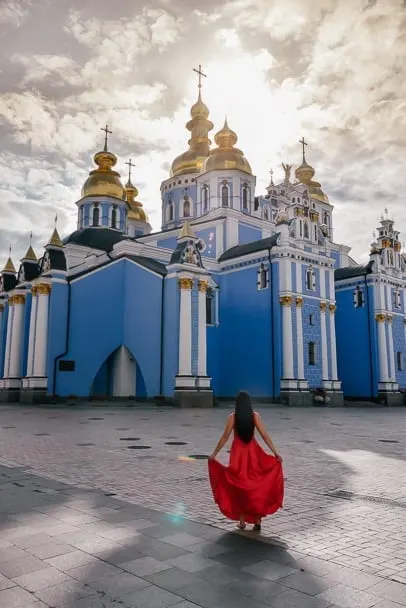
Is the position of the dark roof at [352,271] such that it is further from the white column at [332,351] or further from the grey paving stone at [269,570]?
the grey paving stone at [269,570]

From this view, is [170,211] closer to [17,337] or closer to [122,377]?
[17,337]

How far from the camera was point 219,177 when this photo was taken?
124 feet

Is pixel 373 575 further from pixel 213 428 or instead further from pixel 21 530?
pixel 213 428

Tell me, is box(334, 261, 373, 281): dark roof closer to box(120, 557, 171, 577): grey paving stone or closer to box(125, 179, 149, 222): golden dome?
box(125, 179, 149, 222): golden dome

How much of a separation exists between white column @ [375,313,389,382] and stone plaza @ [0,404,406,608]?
26.6 metres

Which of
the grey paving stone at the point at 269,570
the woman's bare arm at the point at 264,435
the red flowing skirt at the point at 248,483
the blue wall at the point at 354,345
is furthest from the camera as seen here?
the blue wall at the point at 354,345

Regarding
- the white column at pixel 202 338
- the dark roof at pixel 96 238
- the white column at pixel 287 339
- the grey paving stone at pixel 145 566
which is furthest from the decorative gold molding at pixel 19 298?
the grey paving stone at pixel 145 566

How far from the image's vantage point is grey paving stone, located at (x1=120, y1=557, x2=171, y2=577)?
3727 mm

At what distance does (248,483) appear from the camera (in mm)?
4938

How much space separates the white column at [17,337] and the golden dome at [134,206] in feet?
62.4

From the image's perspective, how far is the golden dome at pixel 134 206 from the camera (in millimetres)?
49031

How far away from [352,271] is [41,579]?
36698mm

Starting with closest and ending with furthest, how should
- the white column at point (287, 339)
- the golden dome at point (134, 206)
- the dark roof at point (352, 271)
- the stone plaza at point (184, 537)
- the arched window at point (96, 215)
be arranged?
the stone plaza at point (184, 537)
the white column at point (287, 339)
the dark roof at point (352, 271)
the arched window at point (96, 215)
the golden dome at point (134, 206)

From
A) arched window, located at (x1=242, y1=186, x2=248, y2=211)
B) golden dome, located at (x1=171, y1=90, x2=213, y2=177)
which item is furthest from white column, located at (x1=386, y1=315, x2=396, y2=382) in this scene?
golden dome, located at (x1=171, y1=90, x2=213, y2=177)
